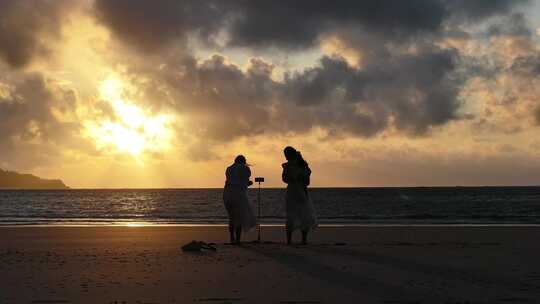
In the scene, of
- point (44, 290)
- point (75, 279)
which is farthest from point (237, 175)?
point (44, 290)

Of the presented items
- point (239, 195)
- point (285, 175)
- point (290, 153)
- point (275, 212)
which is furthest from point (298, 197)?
point (275, 212)

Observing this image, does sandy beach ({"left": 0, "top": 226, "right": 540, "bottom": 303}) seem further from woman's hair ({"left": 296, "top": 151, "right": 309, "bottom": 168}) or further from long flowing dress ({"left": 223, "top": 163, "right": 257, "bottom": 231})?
woman's hair ({"left": 296, "top": 151, "right": 309, "bottom": 168})

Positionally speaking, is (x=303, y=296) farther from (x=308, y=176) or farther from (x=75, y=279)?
(x=308, y=176)

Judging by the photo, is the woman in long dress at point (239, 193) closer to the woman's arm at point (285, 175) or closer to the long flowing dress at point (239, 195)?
the long flowing dress at point (239, 195)

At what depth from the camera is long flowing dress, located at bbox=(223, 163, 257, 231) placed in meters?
15.6

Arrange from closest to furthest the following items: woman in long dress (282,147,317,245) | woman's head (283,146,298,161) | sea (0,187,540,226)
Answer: woman in long dress (282,147,317,245) → woman's head (283,146,298,161) → sea (0,187,540,226)

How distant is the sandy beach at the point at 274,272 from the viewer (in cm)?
807

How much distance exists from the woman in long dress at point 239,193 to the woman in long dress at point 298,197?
0.98 metres

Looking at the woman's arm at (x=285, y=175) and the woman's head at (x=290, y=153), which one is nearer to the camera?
the woman's arm at (x=285, y=175)

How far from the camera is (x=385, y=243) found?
16.6 metres

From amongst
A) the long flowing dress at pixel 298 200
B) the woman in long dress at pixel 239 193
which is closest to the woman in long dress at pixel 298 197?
the long flowing dress at pixel 298 200

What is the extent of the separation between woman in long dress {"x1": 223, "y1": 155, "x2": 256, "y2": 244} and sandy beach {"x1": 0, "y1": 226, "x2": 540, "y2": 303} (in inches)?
27.7

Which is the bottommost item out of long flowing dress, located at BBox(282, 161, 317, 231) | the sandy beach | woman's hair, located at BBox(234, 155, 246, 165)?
the sandy beach

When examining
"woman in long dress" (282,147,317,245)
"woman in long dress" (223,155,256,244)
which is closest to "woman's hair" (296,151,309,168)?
"woman in long dress" (282,147,317,245)
